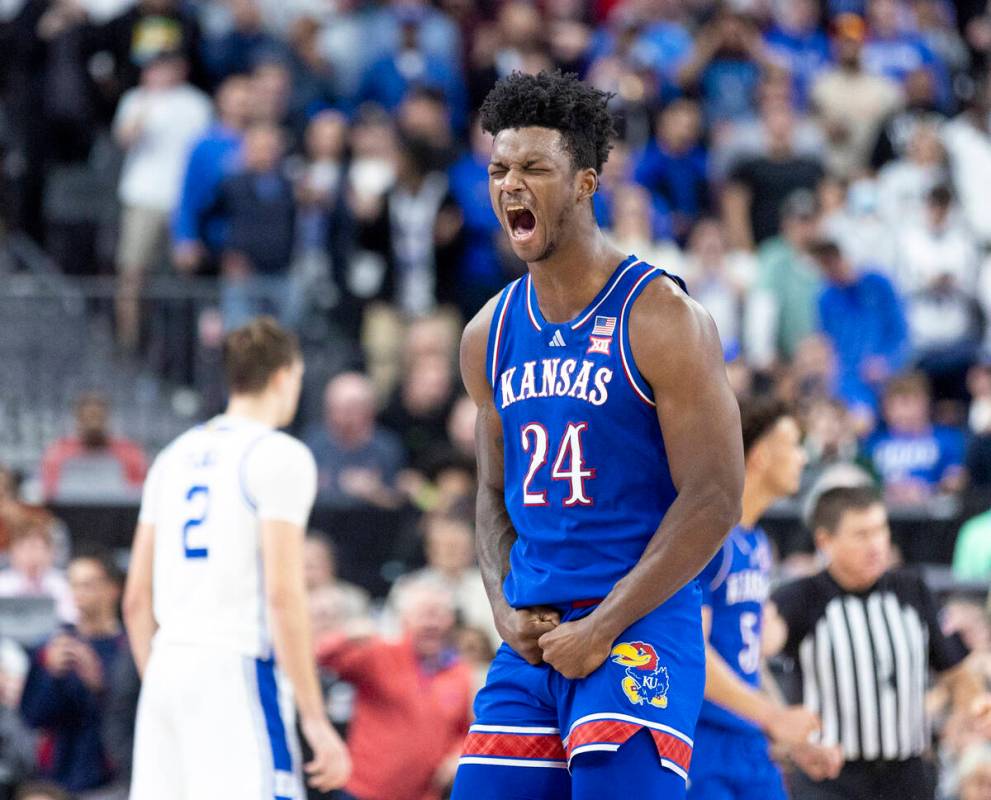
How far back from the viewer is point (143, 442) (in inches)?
500

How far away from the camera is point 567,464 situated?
461cm

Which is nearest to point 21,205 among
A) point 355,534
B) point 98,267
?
point 98,267

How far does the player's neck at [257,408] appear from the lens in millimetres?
6469

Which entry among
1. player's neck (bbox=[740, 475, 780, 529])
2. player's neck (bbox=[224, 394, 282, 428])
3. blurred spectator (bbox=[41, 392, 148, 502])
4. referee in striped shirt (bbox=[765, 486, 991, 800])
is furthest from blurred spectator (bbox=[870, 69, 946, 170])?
player's neck (bbox=[224, 394, 282, 428])

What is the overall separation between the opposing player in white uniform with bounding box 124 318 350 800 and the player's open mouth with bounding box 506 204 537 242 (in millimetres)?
1916

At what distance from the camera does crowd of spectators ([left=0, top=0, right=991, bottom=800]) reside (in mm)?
11742

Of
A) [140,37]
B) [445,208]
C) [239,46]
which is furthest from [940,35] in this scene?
[140,37]

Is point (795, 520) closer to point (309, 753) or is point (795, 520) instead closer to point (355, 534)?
point (355, 534)

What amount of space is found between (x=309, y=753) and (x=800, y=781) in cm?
232

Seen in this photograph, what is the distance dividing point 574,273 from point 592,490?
1.82 ft

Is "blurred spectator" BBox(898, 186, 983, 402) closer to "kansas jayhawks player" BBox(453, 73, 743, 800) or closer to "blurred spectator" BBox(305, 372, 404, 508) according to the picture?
"blurred spectator" BBox(305, 372, 404, 508)

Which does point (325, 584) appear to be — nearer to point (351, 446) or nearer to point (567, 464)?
point (351, 446)

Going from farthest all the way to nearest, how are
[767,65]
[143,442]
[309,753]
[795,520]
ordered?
1. [767,65]
2. [143,442]
3. [795,520]
4. [309,753]

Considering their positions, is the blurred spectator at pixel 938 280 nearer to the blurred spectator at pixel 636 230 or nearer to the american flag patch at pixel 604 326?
the blurred spectator at pixel 636 230
